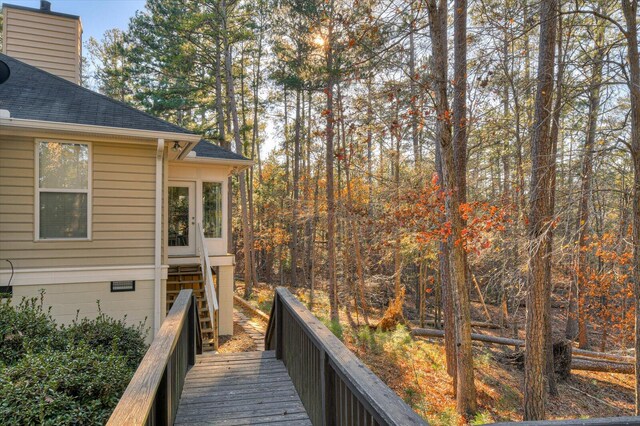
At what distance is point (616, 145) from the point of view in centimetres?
491

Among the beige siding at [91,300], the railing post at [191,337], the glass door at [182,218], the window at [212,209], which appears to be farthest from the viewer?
the window at [212,209]

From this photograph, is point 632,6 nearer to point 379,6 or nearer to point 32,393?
point 379,6

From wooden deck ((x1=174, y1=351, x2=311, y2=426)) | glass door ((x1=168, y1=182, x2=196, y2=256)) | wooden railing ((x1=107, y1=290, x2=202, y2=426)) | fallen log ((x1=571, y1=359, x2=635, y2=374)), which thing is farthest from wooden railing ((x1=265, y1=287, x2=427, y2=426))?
fallen log ((x1=571, y1=359, x2=635, y2=374))

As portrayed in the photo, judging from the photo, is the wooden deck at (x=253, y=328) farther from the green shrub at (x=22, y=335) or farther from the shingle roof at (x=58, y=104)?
the shingle roof at (x=58, y=104)

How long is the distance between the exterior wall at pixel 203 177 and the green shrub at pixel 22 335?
5143 millimetres

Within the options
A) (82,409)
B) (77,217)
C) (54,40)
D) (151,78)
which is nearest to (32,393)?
(82,409)

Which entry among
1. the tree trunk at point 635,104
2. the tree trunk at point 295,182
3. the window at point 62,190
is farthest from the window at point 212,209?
the tree trunk at point 635,104

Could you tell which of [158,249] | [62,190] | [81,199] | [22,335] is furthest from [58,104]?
[22,335]

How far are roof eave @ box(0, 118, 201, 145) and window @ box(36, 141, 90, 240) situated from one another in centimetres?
42

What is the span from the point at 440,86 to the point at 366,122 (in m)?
1.60

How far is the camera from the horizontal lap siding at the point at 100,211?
229 inches

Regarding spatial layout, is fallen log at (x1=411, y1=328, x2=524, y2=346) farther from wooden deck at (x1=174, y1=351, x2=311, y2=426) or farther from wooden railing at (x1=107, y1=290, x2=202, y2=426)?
wooden railing at (x1=107, y1=290, x2=202, y2=426)

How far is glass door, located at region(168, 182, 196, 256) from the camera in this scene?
30.6ft

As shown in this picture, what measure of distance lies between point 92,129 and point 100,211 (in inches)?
52.3
